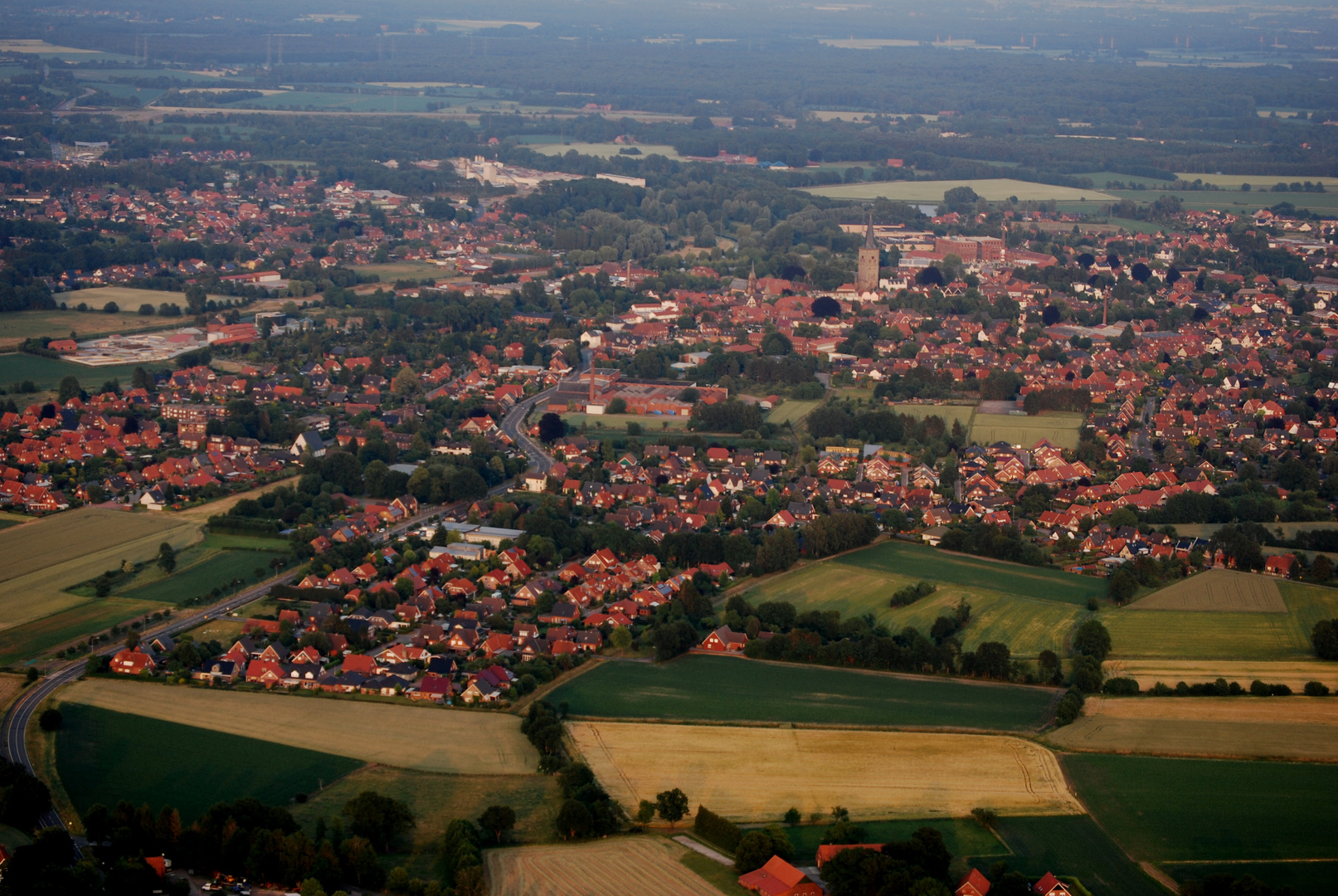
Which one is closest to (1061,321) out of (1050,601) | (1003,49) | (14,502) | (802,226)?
(802,226)

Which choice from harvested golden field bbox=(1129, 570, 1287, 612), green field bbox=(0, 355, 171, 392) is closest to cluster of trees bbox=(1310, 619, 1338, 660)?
harvested golden field bbox=(1129, 570, 1287, 612)

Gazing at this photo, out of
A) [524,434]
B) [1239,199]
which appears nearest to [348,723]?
[524,434]

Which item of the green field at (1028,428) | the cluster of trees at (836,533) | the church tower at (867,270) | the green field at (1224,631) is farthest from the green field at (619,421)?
the church tower at (867,270)

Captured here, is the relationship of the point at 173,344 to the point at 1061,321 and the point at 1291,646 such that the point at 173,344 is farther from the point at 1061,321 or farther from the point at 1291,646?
the point at 1291,646

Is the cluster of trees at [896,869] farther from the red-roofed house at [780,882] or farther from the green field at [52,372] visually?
the green field at [52,372]

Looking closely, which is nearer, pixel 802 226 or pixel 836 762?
pixel 836 762

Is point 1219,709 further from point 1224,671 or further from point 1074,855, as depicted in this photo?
point 1074,855
